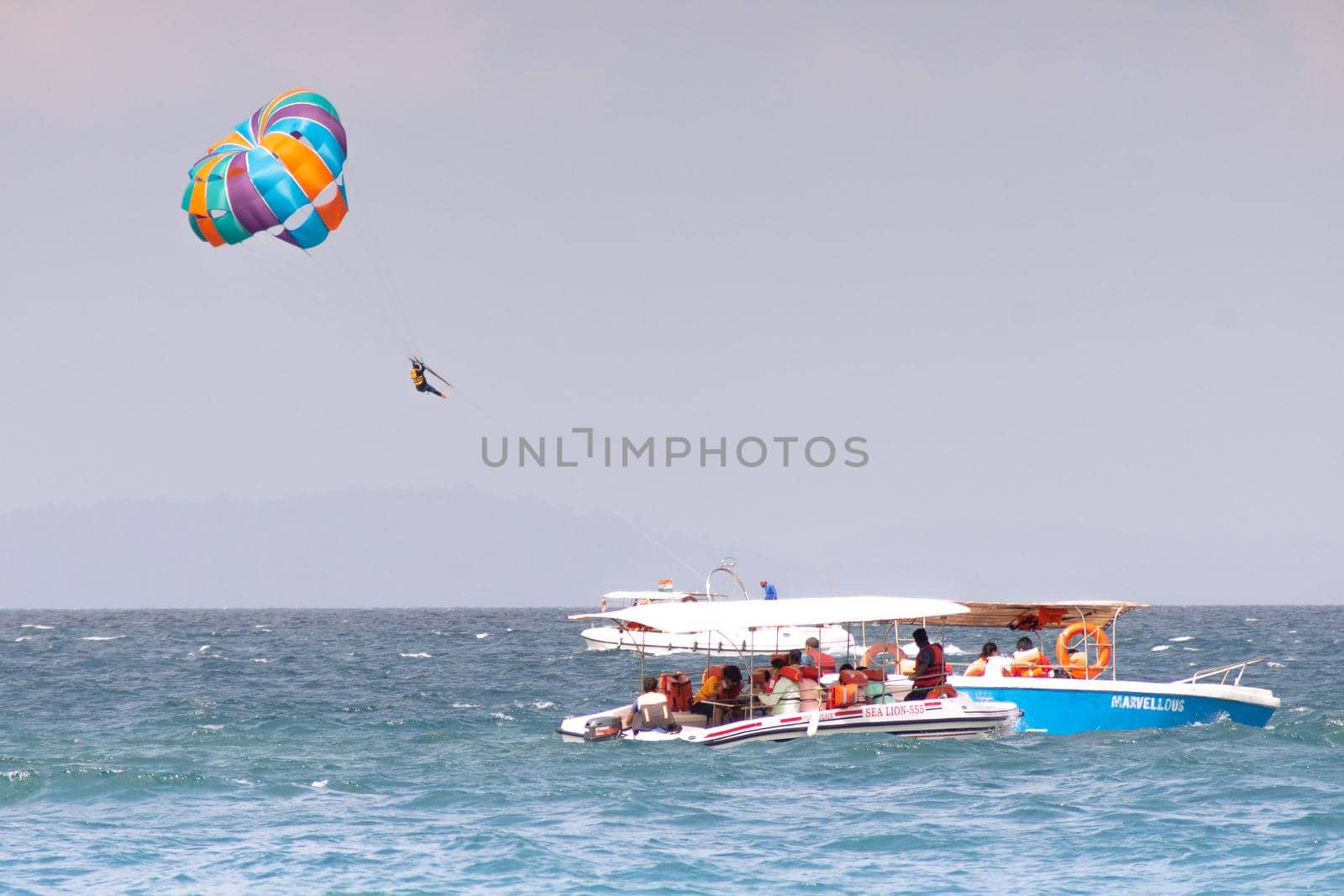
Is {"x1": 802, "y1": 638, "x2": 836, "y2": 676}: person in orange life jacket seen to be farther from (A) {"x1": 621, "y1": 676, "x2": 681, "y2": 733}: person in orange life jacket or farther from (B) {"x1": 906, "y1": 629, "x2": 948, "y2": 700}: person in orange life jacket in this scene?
(A) {"x1": 621, "y1": 676, "x2": 681, "y2": 733}: person in orange life jacket

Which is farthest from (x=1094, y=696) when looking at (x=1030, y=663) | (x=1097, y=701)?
(x=1030, y=663)

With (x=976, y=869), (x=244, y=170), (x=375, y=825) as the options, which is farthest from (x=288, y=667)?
(x=976, y=869)

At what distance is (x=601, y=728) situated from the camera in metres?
24.5

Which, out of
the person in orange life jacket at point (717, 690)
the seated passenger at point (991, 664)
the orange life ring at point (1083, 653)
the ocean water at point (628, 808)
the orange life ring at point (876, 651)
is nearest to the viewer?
the ocean water at point (628, 808)

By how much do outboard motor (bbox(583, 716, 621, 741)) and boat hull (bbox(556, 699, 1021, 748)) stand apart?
152 centimetres

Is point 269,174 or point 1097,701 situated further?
point 269,174

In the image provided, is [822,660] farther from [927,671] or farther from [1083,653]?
[1083,653]

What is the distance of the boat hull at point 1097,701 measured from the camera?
2481 centimetres

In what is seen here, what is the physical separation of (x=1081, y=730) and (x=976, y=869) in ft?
34.8

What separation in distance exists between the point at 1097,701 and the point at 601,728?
869cm

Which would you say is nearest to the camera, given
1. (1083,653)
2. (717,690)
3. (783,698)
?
(783,698)

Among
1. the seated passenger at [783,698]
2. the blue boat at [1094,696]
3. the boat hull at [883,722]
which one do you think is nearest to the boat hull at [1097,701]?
the blue boat at [1094,696]

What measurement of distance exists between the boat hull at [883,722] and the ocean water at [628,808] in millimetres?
340

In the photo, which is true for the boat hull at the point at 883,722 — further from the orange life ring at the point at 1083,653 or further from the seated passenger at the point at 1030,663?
the orange life ring at the point at 1083,653
